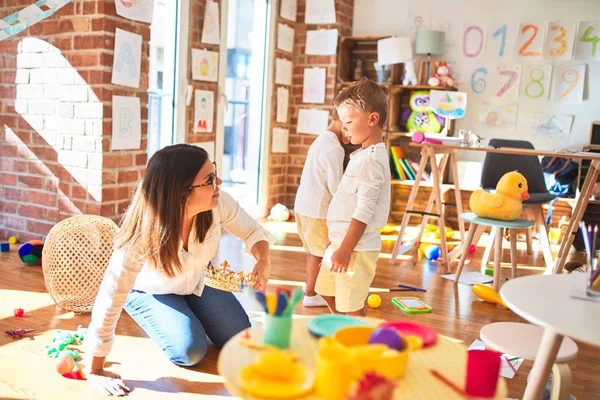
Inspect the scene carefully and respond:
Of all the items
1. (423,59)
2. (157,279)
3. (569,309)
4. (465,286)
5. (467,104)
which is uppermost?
(423,59)

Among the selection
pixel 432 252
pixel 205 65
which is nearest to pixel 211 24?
pixel 205 65

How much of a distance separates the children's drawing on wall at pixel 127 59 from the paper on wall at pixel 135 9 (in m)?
0.09

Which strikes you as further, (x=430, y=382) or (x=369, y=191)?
(x=369, y=191)

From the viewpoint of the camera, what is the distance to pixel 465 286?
3.32 m

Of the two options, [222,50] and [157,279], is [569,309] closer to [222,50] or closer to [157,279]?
[157,279]

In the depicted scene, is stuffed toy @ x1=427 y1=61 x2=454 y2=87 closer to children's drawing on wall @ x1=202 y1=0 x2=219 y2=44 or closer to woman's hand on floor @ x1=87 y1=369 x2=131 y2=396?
children's drawing on wall @ x1=202 y1=0 x2=219 y2=44

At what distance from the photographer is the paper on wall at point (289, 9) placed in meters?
5.13

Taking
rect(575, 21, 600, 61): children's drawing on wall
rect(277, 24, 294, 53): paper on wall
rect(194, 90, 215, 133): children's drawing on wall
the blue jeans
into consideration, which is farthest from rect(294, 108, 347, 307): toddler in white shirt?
rect(575, 21, 600, 61): children's drawing on wall

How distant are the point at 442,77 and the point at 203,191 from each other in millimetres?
3692

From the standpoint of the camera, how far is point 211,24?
13.9 ft

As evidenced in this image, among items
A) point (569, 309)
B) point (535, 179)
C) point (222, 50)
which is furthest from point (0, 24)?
point (535, 179)

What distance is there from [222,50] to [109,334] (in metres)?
3.03

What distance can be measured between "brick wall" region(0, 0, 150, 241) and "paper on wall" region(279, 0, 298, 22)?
1.88m

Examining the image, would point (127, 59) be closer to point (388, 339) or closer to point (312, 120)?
point (312, 120)
